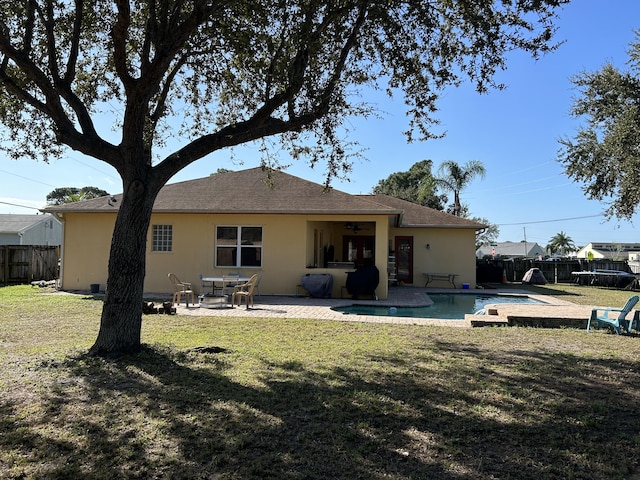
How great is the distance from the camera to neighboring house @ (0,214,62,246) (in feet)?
108

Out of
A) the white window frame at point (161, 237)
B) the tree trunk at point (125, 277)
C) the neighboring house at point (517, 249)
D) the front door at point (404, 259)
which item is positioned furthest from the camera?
the neighboring house at point (517, 249)

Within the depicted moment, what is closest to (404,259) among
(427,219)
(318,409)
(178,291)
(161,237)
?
(427,219)

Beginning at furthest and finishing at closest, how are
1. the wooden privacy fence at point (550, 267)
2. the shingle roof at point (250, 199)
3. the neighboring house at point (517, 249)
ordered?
1. the neighboring house at point (517, 249)
2. the wooden privacy fence at point (550, 267)
3. the shingle roof at point (250, 199)

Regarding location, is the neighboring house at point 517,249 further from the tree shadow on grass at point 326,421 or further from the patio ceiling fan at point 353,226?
the tree shadow on grass at point 326,421

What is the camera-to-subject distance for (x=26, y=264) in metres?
19.7

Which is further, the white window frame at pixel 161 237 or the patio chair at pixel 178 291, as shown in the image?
the white window frame at pixel 161 237

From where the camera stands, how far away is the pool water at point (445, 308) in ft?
41.2

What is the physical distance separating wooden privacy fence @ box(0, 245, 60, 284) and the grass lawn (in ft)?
45.1

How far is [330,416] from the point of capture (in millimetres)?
4230

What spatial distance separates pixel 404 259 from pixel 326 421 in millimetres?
17734

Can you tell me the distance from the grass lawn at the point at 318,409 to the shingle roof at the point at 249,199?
291 inches

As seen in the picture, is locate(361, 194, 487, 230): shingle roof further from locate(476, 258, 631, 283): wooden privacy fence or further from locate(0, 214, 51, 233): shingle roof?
locate(0, 214, 51, 233): shingle roof

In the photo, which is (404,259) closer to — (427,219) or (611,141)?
(427,219)

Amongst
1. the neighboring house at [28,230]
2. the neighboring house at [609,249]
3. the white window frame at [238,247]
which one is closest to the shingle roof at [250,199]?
the white window frame at [238,247]
